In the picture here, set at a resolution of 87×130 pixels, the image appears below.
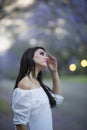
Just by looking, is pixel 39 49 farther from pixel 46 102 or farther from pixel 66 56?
pixel 66 56

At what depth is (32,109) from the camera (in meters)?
2.30

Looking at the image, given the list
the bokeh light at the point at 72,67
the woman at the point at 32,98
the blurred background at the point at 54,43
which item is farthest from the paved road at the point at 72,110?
the woman at the point at 32,98

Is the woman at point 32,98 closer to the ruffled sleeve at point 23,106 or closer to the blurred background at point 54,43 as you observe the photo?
the ruffled sleeve at point 23,106

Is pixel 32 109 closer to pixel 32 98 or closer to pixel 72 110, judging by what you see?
pixel 32 98

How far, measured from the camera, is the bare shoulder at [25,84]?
7.68ft

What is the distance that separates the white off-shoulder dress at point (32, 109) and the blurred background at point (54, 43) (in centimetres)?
83

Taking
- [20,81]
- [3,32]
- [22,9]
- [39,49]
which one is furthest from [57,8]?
[20,81]

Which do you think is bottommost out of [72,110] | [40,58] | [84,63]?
[72,110]

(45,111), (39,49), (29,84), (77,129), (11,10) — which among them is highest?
(11,10)

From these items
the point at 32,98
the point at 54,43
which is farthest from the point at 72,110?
the point at 32,98

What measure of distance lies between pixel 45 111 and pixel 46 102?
0.06 m

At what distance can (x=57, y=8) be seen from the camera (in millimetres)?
3293

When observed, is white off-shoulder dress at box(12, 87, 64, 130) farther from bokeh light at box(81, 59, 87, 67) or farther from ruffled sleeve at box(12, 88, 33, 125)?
bokeh light at box(81, 59, 87, 67)

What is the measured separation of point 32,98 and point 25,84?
118mm
